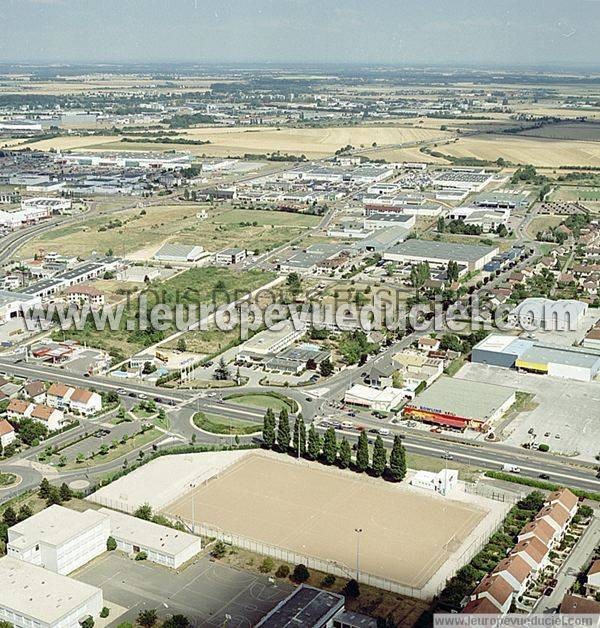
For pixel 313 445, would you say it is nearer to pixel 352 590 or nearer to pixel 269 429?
pixel 269 429

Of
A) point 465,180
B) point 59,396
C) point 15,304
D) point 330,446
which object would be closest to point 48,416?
point 59,396

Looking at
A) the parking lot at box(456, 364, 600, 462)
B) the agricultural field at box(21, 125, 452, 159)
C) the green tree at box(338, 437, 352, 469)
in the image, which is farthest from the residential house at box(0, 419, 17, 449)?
the agricultural field at box(21, 125, 452, 159)

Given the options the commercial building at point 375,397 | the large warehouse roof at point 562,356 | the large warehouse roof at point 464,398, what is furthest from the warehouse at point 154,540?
the large warehouse roof at point 562,356

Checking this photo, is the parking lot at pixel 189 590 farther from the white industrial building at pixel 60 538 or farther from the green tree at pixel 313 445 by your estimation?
the green tree at pixel 313 445

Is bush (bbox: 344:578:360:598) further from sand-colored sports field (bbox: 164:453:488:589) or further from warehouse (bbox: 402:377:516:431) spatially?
warehouse (bbox: 402:377:516:431)

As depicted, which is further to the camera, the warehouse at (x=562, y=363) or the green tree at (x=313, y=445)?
the warehouse at (x=562, y=363)
